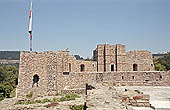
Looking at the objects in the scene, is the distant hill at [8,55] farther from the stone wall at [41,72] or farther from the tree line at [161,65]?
the stone wall at [41,72]

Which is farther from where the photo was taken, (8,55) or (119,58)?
(8,55)

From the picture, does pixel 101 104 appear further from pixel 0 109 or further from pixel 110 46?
pixel 110 46

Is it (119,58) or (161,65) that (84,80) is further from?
(161,65)

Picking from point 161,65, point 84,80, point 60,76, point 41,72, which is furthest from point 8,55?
point 84,80

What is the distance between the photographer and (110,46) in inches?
922

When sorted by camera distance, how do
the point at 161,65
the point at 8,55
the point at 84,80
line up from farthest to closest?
the point at 8,55 → the point at 161,65 → the point at 84,80

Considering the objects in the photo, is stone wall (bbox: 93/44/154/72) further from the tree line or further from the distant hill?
the distant hill

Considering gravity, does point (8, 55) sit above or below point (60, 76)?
above

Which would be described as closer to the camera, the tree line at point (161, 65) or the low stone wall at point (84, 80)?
the low stone wall at point (84, 80)

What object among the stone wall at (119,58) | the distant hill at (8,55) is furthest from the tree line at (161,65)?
the distant hill at (8,55)

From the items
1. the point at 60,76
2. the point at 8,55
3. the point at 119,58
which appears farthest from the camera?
the point at 8,55

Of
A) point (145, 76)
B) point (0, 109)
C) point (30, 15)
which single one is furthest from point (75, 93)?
point (30, 15)

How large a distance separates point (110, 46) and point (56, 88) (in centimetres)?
878

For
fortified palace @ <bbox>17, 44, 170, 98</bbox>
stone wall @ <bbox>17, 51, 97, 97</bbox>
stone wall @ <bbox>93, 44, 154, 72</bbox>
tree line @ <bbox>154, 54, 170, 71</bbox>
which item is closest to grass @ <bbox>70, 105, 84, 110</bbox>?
fortified palace @ <bbox>17, 44, 170, 98</bbox>
